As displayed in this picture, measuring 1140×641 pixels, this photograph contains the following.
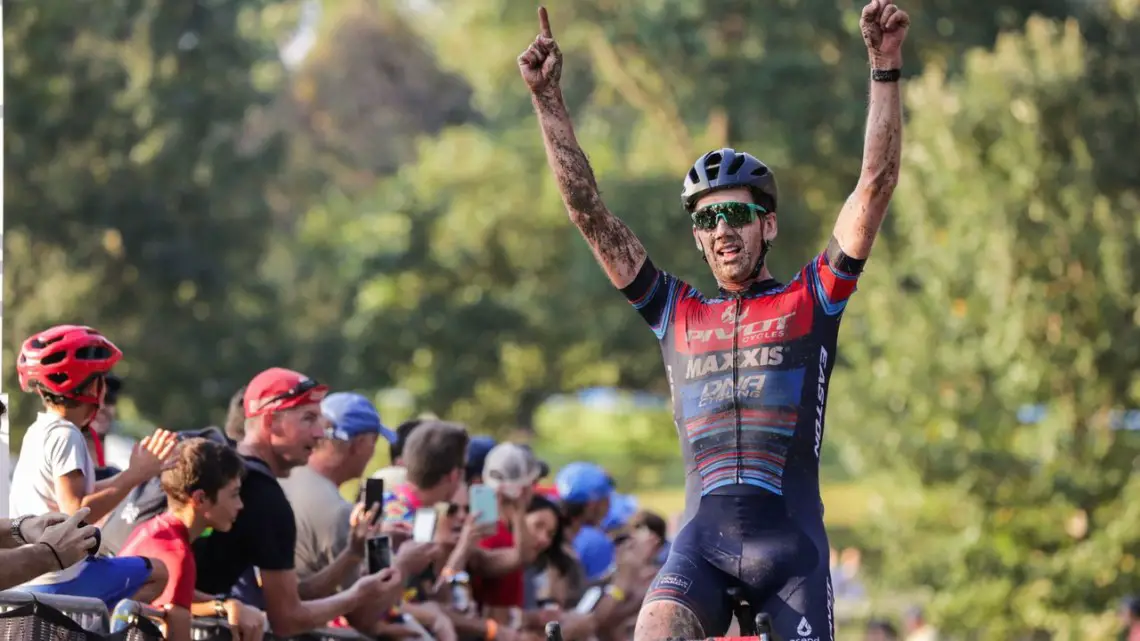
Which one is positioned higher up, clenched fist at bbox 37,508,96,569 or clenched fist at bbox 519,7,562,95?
clenched fist at bbox 519,7,562,95

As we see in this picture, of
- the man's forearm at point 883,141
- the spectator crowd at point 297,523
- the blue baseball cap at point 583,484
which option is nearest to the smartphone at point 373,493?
the spectator crowd at point 297,523

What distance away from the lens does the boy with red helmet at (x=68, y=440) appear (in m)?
8.06

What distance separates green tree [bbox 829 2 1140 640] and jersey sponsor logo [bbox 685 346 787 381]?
74.1ft

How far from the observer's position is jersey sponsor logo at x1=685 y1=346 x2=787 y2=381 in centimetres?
743

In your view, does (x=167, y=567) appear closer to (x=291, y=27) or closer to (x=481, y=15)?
(x=481, y=15)

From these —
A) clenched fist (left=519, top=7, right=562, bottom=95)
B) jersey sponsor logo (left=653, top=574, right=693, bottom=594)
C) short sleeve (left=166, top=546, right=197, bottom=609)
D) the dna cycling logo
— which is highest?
clenched fist (left=519, top=7, right=562, bottom=95)

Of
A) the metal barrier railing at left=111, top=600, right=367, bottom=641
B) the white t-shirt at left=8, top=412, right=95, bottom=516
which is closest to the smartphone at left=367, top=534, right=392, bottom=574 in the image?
the metal barrier railing at left=111, top=600, right=367, bottom=641

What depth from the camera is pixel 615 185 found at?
4194 cm

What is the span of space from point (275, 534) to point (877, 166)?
315cm

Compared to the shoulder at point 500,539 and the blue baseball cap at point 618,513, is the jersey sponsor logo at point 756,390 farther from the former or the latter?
the blue baseball cap at point 618,513

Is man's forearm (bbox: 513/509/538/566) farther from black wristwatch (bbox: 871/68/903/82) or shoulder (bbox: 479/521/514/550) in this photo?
black wristwatch (bbox: 871/68/903/82)

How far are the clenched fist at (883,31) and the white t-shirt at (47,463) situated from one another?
3532 mm

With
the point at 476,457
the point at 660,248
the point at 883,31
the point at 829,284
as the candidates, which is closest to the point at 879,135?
the point at 883,31

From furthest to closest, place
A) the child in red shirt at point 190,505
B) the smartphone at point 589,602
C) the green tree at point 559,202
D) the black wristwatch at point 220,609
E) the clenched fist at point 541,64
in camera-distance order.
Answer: the green tree at point 559,202
the smartphone at point 589,602
the black wristwatch at point 220,609
the child in red shirt at point 190,505
the clenched fist at point 541,64
